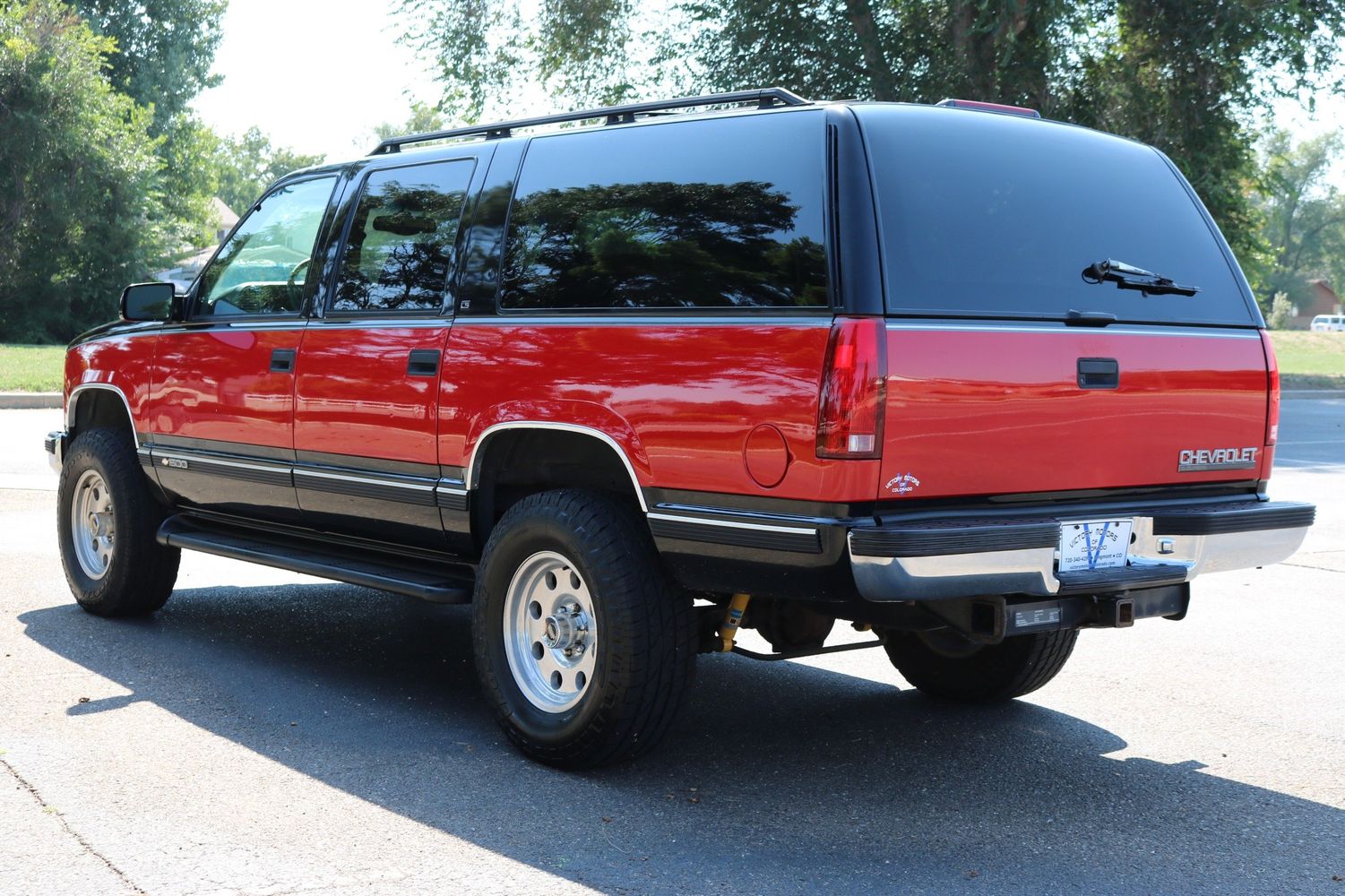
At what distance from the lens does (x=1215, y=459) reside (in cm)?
479

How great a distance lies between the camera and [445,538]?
538 cm

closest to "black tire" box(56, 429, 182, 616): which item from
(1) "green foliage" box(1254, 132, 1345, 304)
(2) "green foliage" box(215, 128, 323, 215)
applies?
(1) "green foliage" box(1254, 132, 1345, 304)

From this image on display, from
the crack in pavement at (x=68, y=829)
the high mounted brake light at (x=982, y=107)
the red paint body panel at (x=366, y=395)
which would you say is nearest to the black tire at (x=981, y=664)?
the high mounted brake light at (x=982, y=107)

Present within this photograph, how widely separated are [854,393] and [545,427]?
1193mm

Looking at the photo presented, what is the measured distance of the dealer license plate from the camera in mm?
4324

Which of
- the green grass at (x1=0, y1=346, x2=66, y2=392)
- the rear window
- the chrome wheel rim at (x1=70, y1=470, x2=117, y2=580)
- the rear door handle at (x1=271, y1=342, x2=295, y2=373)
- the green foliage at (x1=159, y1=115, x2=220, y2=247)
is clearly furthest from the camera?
the green foliage at (x1=159, y1=115, x2=220, y2=247)

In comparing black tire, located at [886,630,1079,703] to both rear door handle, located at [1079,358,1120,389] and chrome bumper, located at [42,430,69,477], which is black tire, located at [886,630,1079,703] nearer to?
rear door handle, located at [1079,358,1120,389]

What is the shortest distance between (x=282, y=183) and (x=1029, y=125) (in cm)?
339

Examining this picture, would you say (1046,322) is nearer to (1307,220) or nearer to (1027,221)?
(1027,221)

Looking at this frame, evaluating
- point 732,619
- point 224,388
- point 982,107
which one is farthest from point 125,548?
point 982,107

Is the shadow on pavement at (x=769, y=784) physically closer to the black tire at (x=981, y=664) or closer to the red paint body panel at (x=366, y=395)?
the black tire at (x=981, y=664)

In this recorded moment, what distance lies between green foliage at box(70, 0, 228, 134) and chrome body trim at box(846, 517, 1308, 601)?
45641 millimetres

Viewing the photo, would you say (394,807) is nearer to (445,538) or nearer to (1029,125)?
(445,538)

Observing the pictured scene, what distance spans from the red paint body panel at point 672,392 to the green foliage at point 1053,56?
20604mm
